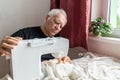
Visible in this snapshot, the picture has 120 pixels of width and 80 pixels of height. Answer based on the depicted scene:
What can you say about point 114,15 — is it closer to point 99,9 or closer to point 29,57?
point 99,9

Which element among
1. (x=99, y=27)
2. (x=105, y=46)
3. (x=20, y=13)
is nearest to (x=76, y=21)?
(x=99, y=27)

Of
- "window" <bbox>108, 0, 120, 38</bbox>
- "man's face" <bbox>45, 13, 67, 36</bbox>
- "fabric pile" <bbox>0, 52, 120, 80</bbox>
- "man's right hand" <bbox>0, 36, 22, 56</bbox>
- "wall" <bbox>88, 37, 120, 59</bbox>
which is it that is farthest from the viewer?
"window" <bbox>108, 0, 120, 38</bbox>

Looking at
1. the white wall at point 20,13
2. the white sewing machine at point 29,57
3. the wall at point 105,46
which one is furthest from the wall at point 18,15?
the white sewing machine at point 29,57

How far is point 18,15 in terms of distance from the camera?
67.5 inches

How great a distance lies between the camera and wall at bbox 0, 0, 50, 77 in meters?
1.66

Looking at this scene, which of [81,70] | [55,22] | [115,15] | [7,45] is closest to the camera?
[7,45]

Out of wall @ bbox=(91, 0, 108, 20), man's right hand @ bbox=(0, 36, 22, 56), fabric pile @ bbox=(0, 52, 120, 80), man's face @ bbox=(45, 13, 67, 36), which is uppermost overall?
wall @ bbox=(91, 0, 108, 20)

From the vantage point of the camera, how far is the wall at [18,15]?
5.43 ft

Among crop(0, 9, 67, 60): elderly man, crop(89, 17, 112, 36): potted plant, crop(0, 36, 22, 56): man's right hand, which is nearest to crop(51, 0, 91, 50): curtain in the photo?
crop(89, 17, 112, 36): potted plant

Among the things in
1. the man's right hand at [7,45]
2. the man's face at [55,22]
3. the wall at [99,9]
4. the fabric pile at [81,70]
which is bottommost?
the fabric pile at [81,70]

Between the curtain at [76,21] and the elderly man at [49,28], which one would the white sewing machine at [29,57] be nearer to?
the elderly man at [49,28]

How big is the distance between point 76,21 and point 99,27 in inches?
8.1

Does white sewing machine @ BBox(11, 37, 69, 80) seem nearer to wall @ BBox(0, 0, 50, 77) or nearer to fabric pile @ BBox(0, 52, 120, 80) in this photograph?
fabric pile @ BBox(0, 52, 120, 80)

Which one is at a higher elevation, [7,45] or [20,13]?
[20,13]
